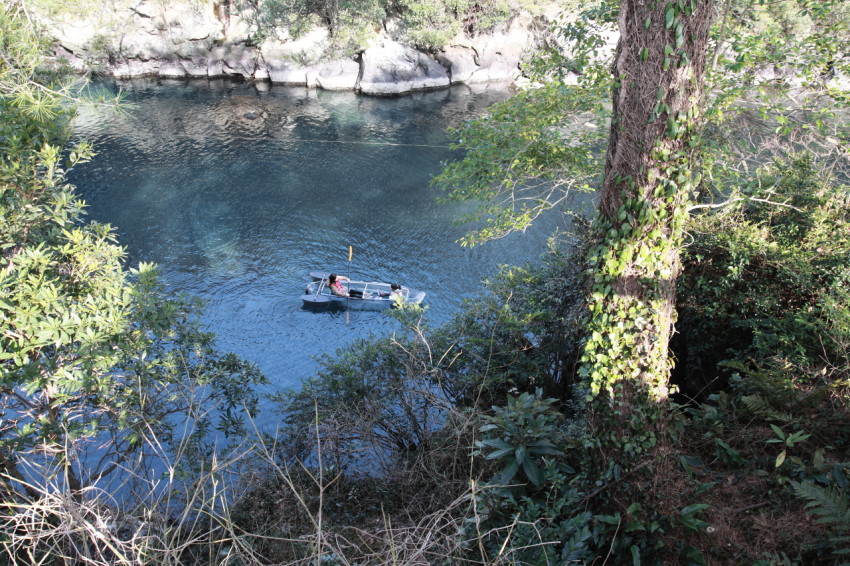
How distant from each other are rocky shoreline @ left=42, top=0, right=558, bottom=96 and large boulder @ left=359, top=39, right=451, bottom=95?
6 cm

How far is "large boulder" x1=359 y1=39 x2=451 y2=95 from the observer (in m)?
34.2

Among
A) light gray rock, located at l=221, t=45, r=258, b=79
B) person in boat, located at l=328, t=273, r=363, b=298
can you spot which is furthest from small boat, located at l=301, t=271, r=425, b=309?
light gray rock, located at l=221, t=45, r=258, b=79

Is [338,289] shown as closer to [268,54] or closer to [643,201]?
[643,201]

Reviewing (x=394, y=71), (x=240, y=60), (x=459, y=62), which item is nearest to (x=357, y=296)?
(x=394, y=71)

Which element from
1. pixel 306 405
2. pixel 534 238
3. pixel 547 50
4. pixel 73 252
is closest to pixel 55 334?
pixel 73 252

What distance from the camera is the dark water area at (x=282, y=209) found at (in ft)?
54.3

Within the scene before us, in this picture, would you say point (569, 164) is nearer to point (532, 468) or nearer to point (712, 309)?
point (712, 309)

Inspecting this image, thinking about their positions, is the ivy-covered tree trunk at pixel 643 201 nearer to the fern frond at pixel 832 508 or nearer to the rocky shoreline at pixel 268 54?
the fern frond at pixel 832 508

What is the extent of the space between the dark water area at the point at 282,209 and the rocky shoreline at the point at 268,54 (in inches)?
122

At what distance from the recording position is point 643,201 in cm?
506

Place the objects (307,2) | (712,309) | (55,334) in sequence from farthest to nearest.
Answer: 1. (307,2)
2. (712,309)
3. (55,334)

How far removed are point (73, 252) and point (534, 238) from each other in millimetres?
15013

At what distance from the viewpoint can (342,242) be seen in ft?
66.2

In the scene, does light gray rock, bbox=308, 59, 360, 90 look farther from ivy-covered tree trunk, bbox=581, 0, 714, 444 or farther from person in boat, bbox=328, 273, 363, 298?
ivy-covered tree trunk, bbox=581, 0, 714, 444
